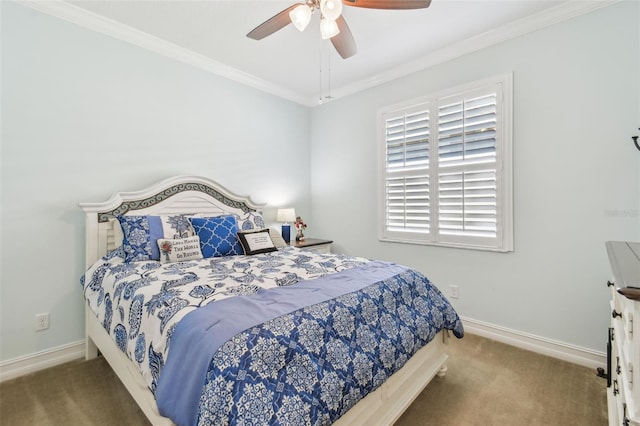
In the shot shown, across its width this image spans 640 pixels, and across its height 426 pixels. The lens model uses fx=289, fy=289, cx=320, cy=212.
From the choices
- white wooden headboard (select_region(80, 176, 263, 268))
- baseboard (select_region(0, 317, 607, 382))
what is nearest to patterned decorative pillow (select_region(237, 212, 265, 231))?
white wooden headboard (select_region(80, 176, 263, 268))

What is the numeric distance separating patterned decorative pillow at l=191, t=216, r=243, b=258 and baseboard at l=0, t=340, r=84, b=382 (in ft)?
4.10

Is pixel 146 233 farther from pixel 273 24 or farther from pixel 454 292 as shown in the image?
pixel 454 292

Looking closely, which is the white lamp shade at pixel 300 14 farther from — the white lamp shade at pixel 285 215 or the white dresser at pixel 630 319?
the white lamp shade at pixel 285 215

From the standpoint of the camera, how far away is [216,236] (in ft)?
8.32

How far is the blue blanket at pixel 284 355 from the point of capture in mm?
946

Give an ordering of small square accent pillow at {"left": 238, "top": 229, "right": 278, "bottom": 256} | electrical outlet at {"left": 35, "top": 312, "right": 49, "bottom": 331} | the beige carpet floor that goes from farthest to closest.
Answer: small square accent pillow at {"left": 238, "top": 229, "right": 278, "bottom": 256} → electrical outlet at {"left": 35, "top": 312, "right": 49, "bottom": 331} → the beige carpet floor

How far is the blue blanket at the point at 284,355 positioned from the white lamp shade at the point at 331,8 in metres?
1.60

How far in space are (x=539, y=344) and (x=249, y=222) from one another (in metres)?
2.77

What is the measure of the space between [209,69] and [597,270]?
156 inches

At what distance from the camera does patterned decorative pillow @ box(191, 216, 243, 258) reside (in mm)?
2475

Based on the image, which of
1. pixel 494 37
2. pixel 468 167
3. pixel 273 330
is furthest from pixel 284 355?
pixel 494 37

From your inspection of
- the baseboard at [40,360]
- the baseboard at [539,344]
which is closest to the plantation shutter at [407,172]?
the baseboard at [539,344]

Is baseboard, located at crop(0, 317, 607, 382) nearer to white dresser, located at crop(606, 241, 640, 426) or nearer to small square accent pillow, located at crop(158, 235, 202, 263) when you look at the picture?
small square accent pillow, located at crop(158, 235, 202, 263)

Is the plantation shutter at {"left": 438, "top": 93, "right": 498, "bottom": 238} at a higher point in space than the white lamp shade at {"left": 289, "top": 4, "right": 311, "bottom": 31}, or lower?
lower
